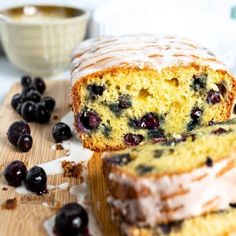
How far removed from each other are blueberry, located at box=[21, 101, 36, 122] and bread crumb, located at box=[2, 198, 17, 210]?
1317mm

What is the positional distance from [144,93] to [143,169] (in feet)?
4.11

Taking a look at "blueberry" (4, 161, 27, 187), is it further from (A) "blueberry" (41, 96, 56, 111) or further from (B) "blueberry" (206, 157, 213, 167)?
(B) "blueberry" (206, 157, 213, 167)

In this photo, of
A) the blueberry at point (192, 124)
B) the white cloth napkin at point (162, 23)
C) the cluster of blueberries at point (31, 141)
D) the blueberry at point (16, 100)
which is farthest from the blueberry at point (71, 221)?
the white cloth napkin at point (162, 23)

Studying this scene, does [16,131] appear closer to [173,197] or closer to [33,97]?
[33,97]

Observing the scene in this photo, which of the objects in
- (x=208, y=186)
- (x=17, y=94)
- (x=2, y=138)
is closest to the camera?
(x=208, y=186)

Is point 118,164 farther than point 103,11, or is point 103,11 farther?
point 103,11

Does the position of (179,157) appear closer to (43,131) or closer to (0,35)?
(43,131)

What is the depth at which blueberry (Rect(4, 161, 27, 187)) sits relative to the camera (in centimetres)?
371

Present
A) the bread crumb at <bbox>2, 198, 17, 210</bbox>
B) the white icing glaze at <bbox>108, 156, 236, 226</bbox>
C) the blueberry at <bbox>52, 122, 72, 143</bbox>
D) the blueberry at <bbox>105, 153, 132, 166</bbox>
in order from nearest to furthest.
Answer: the white icing glaze at <bbox>108, 156, 236, 226</bbox>, the blueberry at <bbox>105, 153, 132, 166</bbox>, the bread crumb at <bbox>2, 198, 17, 210</bbox>, the blueberry at <bbox>52, 122, 72, 143</bbox>

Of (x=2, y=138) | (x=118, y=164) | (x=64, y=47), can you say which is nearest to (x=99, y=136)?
(x=2, y=138)

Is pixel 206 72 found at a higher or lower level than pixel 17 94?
higher

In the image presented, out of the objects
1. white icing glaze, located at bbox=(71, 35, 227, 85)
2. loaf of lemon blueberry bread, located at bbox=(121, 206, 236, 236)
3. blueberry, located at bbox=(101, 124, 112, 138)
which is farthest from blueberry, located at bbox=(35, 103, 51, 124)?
loaf of lemon blueberry bread, located at bbox=(121, 206, 236, 236)

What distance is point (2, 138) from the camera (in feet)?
14.8

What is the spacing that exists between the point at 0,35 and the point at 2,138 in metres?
2.13
